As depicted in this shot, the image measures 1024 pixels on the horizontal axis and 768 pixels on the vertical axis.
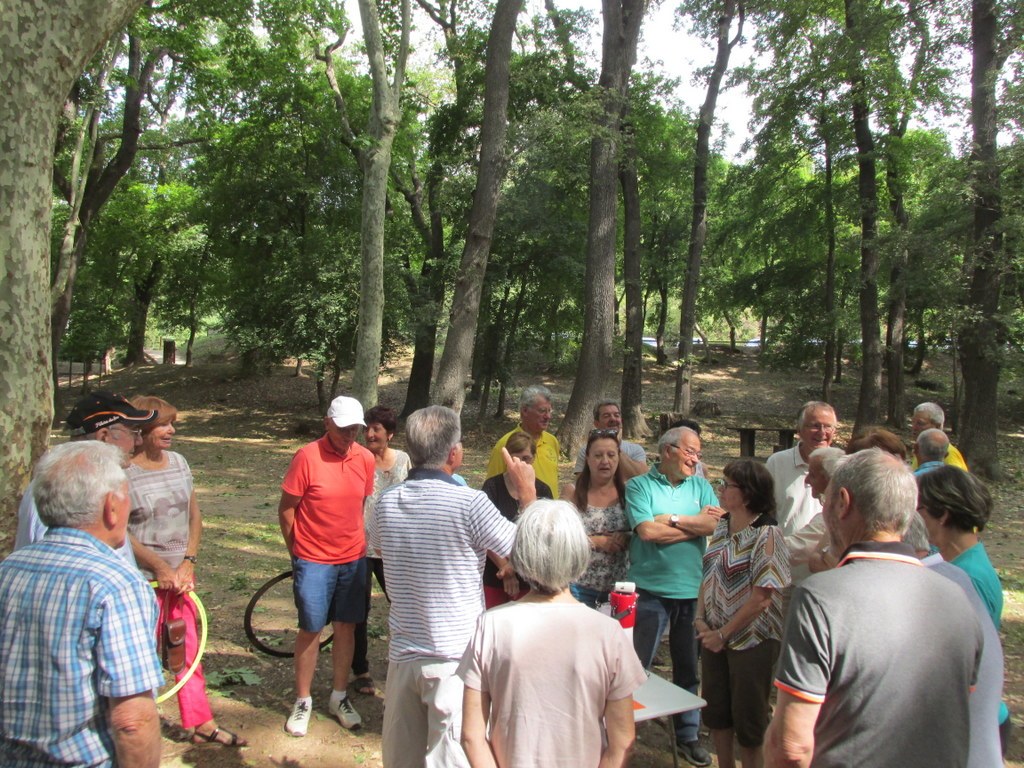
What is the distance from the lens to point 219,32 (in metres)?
17.4

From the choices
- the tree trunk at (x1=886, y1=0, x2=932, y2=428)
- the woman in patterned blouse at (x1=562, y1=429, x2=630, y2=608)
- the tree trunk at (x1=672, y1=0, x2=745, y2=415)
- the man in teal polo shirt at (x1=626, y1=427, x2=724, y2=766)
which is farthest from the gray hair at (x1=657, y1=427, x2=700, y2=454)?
the tree trunk at (x1=672, y1=0, x2=745, y2=415)

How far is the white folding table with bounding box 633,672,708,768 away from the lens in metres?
2.84

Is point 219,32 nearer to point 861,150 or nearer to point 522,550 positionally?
point 861,150

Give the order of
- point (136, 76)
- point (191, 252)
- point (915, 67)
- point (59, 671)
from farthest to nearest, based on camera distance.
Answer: point (191, 252), point (136, 76), point (915, 67), point (59, 671)

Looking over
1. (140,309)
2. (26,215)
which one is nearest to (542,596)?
(26,215)

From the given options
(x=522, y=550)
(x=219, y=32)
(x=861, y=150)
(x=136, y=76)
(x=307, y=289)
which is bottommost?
(x=522, y=550)

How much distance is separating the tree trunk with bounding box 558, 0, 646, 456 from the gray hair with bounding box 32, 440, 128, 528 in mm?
12165

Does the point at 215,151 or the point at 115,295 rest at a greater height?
the point at 215,151

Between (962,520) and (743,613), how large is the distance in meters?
0.97

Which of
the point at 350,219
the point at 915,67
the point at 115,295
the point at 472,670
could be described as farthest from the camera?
the point at 115,295

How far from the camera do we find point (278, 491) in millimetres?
11773

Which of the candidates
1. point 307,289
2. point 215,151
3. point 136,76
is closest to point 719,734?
point 307,289

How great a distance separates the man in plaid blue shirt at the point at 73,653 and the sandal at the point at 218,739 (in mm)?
1944

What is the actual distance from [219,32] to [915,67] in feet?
51.4
